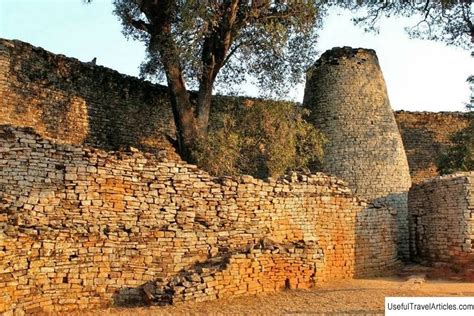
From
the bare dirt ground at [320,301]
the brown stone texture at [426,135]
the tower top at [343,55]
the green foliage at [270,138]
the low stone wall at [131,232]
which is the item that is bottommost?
the bare dirt ground at [320,301]

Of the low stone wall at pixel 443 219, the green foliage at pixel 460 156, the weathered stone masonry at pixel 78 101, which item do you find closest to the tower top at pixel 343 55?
the low stone wall at pixel 443 219

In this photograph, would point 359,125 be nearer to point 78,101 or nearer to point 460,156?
point 460,156

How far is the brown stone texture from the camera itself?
22094 mm

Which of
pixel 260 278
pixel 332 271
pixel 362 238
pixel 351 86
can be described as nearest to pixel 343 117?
pixel 351 86

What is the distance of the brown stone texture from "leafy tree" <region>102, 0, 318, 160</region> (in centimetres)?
976

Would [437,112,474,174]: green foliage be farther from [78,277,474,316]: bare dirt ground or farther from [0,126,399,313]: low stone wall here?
[0,126,399,313]: low stone wall

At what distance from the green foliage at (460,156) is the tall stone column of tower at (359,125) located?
4298 millimetres

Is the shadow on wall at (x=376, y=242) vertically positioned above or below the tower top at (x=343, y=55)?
below

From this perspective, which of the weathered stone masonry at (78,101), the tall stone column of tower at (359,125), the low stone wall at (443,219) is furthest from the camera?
the tall stone column of tower at (359,125)

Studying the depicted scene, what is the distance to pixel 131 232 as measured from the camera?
877 cm

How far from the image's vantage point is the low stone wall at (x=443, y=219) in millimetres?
12156

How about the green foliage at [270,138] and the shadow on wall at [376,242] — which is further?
the green foliage at [270,138]

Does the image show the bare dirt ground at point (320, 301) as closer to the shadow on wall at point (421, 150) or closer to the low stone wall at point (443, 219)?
the low stone wall at point (443, 219)

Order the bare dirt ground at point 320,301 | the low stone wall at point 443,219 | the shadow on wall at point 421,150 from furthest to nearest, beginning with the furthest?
the shadow on wall at point 421,150
the low stone wall at point 443,219
the bare dirt ground at point 320,301
